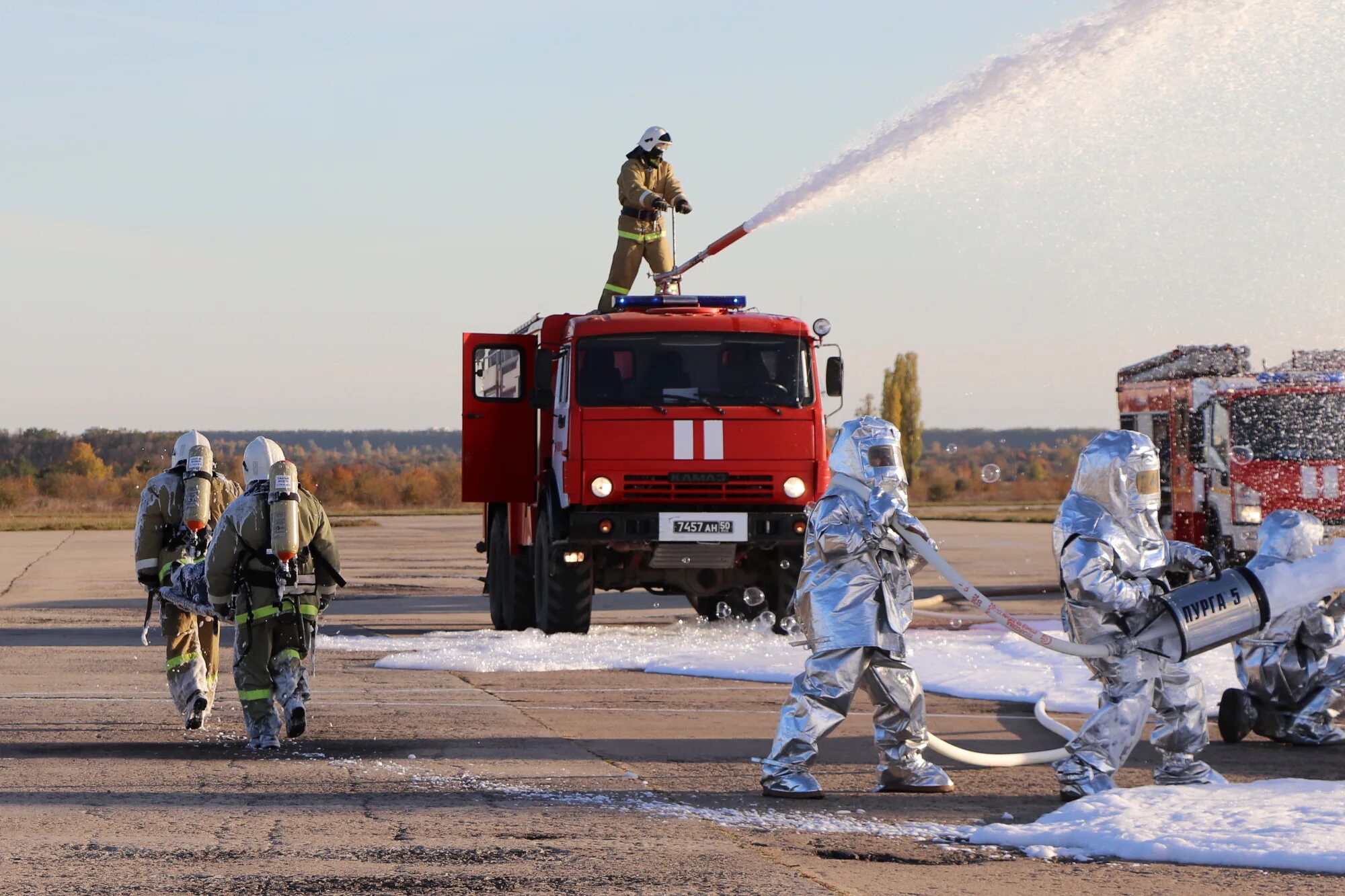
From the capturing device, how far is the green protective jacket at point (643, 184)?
15750mm

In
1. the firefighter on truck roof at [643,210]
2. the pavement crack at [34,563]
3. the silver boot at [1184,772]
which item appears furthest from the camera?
the pavement crack at [34,563]

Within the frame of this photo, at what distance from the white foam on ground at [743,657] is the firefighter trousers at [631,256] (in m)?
3.25

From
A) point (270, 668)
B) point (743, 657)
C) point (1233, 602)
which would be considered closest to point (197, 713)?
point (270, 668)

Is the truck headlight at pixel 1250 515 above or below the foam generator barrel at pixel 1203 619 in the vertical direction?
above

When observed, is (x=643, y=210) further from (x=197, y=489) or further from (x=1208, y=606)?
(x=1208, y=606)

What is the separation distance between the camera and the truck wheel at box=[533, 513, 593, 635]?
48.2ft

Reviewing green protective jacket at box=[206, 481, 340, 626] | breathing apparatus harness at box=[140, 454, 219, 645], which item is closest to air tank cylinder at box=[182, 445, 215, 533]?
breathing apparatus harness at box=[140, 454, 219, 645]

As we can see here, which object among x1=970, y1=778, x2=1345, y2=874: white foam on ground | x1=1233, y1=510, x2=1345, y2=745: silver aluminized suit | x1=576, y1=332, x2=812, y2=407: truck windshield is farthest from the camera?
x1=576, y1=332, x2=812, y2=407: truck windshield

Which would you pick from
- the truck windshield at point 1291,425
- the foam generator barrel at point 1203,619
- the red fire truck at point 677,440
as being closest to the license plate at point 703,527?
the red fire truck at point 677,440

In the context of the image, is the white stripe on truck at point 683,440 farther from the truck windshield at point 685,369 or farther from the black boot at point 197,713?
the black boot at point 197,713

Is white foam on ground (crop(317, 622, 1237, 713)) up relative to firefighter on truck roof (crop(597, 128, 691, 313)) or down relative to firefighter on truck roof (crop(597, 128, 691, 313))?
down

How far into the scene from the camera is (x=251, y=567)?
9.39 meters

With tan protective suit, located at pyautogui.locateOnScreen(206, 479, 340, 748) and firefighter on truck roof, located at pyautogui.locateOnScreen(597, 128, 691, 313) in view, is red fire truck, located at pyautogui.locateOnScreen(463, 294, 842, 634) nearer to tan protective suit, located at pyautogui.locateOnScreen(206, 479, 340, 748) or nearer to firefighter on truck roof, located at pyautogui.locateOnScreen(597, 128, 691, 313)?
firefighter on truck roof, located at pyautogui.locateOnScreen(597, 128, 691, 313)

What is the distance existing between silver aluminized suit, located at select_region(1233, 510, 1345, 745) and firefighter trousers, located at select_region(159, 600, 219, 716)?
597 cm
